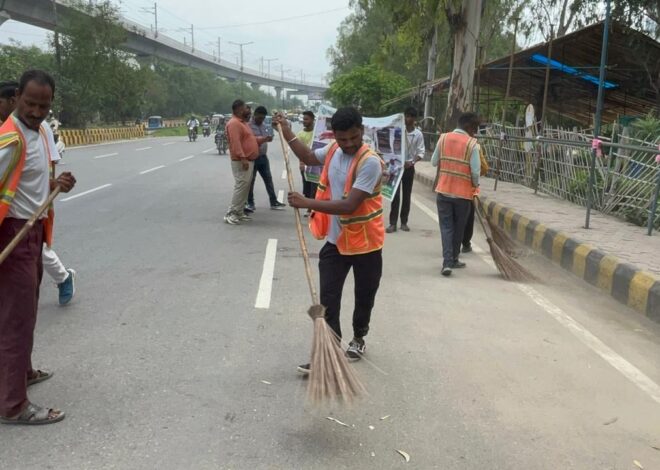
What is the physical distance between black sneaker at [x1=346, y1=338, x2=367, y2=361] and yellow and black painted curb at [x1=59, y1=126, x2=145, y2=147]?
Result: 2530 centimetres

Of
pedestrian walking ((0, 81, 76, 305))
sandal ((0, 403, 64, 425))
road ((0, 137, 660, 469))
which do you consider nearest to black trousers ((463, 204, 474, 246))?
road ((0, 137, 660, 469))

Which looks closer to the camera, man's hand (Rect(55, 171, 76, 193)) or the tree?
man's hand (Rect(55, 171, 76, 193))

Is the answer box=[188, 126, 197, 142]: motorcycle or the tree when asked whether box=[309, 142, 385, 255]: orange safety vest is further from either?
box=[188, 126, 197, 142]: motorcycle

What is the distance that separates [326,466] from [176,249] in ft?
14.4

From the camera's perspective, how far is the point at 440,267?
625 centimetres

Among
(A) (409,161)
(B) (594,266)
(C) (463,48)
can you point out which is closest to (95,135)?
(C) (463,48)

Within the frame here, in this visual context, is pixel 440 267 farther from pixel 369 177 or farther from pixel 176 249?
pixel 369 177

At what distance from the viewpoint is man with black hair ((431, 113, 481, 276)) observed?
5867 mm

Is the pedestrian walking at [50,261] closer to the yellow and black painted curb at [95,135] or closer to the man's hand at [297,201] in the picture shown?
the man's hand at [297,201]

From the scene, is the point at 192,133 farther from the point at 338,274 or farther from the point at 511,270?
the point at 338,274

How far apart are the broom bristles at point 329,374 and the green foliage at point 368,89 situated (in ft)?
72.5

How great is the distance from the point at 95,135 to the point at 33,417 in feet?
109

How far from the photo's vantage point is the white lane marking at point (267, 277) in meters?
4.81

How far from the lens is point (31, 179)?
9.58ft
